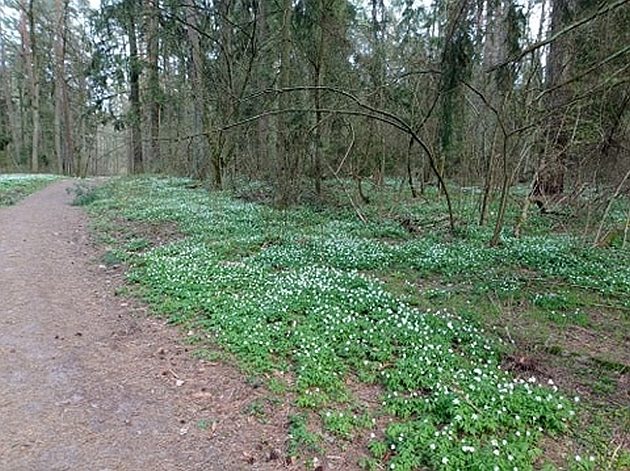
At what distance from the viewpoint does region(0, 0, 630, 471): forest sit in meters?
4.03

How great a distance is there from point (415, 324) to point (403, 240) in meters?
5.28

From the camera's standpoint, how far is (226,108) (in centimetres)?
1733

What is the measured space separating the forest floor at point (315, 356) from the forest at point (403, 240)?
4cm

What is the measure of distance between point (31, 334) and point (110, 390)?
1.85 m

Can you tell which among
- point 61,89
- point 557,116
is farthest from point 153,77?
point 557,116

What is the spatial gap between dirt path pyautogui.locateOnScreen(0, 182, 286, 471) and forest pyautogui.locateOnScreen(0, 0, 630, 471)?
18 cm

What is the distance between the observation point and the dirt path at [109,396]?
142 inches

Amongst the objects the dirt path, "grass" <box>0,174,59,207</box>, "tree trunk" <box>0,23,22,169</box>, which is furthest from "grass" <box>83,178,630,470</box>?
"tree trunk" <box>0,23,22,169</box>

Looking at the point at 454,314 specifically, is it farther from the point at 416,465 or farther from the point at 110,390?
the point at 110,390

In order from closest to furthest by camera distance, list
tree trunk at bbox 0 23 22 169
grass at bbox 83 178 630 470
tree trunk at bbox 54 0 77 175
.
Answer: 1. grass at bbox 83 178 630 470
2. tree trunk at bbox 54 0 77 175
3. tree trunk at bbox 0 23 22 169

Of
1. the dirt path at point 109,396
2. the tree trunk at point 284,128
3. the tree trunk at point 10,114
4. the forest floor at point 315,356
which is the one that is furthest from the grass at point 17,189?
the tree trunk at point 10,114

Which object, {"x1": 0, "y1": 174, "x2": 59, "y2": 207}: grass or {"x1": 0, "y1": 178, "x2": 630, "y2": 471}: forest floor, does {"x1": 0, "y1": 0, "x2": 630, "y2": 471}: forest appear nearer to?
{"x1": 0, "y1": 178, "x2": 630, "y2": 471}: forest floor

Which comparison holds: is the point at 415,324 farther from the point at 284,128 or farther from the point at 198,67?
the point at 198,67

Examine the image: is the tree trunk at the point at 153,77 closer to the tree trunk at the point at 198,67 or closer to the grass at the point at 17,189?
the tree trunk at the point at 198,67
